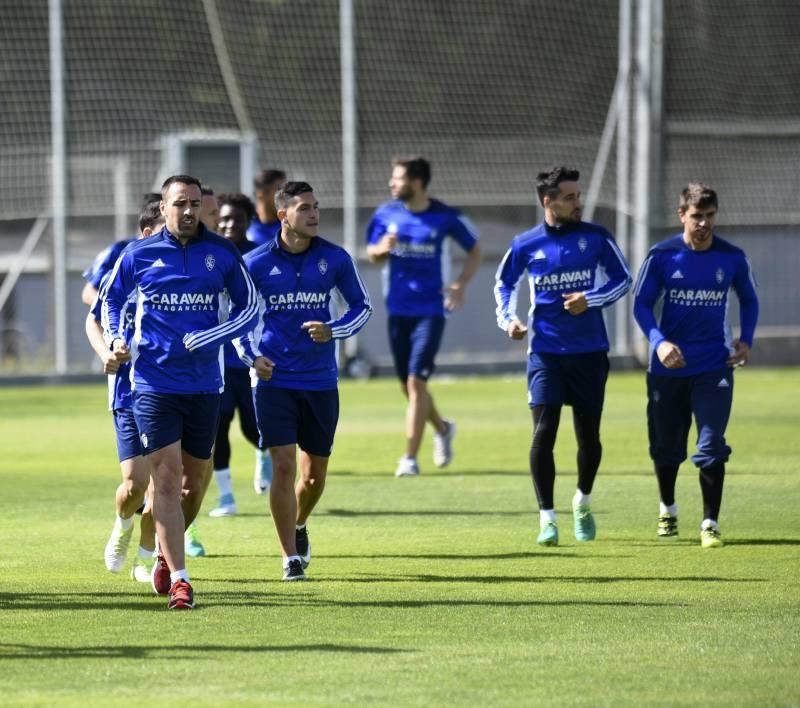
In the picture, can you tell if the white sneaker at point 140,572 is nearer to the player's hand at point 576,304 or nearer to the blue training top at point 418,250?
the player's hand at point 576,304

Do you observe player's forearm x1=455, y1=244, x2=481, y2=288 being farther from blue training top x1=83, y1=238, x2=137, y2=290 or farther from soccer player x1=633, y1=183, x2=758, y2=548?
blue training top x1=83, y1=238, x2=137, y2=290

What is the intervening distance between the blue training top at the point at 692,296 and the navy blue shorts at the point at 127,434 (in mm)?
3248

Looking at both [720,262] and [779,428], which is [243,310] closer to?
[720,262]

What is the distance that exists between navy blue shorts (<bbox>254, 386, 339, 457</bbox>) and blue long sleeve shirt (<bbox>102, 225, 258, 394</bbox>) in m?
0.71

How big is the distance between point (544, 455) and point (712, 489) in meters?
1.01

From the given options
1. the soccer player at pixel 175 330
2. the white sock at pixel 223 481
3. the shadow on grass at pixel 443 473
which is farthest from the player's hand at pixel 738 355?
the shadow on grass at pixel 443 473

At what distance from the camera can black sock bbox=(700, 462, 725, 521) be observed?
36.0 feet

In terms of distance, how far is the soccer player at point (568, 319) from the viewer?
1116cm

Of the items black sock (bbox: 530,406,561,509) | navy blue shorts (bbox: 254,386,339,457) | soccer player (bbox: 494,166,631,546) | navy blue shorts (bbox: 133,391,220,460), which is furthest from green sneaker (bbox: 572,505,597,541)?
navy blue shorts (bbox: 133,391,220,460)

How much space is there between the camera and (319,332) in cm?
973

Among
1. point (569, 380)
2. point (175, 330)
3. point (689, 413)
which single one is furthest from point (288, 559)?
point (689, 413)

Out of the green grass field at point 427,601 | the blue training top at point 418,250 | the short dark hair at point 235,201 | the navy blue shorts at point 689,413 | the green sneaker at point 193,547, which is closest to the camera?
the green grass field at point 427,601

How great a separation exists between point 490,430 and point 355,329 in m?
A: 9.34

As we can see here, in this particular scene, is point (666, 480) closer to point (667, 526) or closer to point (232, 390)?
point (667, 526)
